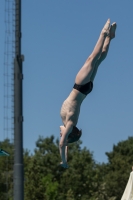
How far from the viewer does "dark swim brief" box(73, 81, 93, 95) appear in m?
12.5

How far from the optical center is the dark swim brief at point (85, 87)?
12508 millimetres

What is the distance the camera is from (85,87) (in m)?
12.6

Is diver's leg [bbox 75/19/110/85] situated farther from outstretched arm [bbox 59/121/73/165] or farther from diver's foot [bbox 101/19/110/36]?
outstretched arm [bbox 59/121/73/165]

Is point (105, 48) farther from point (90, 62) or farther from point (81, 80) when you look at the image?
point (81, 80)

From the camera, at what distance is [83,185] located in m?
66.8

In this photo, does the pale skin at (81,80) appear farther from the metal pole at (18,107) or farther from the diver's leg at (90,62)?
the metal pole at (18,107)

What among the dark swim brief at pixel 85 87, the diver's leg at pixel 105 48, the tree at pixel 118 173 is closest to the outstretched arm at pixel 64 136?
the dark swim brief at pixel 85 87

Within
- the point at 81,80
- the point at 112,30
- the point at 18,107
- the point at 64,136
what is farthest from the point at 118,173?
the point at 81,80

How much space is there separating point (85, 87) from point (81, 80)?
0.56 ft

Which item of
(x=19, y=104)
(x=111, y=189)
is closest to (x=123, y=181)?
(x=111, y=189)

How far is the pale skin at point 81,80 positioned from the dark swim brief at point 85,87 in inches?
2.3

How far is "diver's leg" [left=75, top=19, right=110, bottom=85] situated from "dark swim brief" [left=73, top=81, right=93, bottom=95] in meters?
0.07

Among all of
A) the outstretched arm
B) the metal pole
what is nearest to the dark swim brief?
the outstretched arm

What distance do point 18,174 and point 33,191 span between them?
109ft
